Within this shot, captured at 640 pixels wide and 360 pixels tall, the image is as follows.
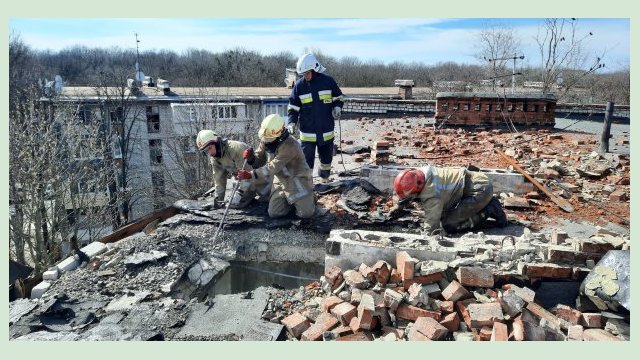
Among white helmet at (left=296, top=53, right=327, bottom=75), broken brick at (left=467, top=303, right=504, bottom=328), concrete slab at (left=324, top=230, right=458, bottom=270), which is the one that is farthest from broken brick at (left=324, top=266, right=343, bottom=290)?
white helmet at (left=296, top=53, right=327, bottom=75)

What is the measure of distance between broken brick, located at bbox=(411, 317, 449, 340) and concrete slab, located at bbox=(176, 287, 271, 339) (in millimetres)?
1410

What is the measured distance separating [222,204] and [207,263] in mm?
1176

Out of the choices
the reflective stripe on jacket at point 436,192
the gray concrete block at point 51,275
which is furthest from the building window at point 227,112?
the reflective stripe on jacket at point 436,192

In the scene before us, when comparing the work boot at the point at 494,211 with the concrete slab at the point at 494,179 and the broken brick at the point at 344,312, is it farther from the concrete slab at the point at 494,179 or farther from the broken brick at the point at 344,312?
the broken brick at the point at 344,312

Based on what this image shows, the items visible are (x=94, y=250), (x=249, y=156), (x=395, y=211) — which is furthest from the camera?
(x=395, y=211)

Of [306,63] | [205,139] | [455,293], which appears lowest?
[455,293]

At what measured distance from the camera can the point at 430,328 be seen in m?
3.71

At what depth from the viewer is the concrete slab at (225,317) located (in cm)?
404

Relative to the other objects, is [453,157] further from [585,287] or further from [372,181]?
[585,287]

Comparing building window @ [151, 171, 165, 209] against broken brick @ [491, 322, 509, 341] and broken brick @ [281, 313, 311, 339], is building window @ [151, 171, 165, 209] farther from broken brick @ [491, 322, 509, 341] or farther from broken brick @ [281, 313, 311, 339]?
broken brick @ [491, 322, 509, 341]

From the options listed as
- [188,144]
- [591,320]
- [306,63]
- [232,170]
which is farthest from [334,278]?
[188,144]

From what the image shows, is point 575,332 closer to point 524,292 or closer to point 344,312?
point 524,292

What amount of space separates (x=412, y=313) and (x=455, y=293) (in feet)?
1.40

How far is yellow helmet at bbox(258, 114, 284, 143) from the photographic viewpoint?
18.7 feet
